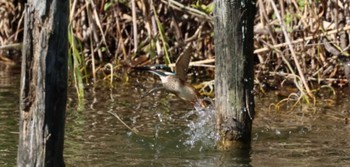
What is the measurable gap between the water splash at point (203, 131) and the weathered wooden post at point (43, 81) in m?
2.20

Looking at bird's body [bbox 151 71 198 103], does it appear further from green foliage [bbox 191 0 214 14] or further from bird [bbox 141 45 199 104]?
green foliage [bbox 191 0 214 14]

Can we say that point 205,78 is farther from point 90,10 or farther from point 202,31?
point 90,10

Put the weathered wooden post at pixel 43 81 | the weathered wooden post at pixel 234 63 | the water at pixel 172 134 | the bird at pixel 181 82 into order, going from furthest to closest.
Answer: the bird at pixel 181 82 → the water at pixel 172 134 → the weathered wooden post at pixel 234 63 → the weathered wooden post at pixel 43 81

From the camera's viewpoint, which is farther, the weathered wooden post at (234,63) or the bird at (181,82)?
the bird at (181,82)

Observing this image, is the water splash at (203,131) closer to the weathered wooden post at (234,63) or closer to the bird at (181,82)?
the bird at (181,82)

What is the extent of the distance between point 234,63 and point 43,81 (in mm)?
1968

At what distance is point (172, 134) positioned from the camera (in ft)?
23.2

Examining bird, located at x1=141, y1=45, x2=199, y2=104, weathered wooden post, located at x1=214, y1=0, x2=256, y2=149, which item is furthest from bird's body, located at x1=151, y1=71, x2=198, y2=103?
weathered wooden post, located at x1=214, y1=0, x2=256, y2=149

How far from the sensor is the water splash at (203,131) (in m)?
6.41

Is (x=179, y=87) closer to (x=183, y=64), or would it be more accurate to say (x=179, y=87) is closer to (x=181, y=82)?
(x=181, y=82)

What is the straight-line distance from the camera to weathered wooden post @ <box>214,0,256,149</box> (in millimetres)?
5762

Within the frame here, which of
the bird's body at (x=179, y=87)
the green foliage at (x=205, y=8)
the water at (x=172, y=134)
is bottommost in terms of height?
the water at (x=172, y=134)

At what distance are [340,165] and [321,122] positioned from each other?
155 centimetres

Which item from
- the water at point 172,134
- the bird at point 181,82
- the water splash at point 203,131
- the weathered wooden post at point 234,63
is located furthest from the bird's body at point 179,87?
the weathered wooden post at point 234,63
